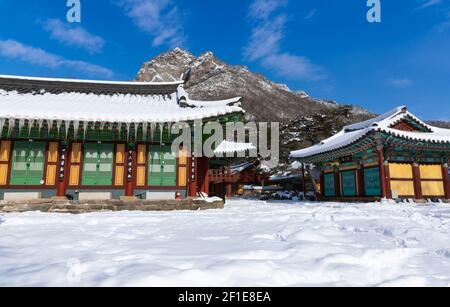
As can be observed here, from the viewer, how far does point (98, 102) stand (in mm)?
16141

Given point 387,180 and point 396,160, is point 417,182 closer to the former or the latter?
point 396,160

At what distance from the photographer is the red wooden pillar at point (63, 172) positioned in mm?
12785

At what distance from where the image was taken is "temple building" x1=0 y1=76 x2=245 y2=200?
489 inches

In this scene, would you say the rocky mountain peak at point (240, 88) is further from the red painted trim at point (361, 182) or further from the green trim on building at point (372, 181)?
the green trim on building at point (372, 181)

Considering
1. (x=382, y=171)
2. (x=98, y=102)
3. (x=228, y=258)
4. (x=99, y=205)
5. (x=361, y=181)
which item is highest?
(x=98, y=102)

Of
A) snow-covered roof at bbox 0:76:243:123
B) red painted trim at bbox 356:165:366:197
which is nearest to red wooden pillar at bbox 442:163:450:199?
red painted trim at bbox 356:165:366:197

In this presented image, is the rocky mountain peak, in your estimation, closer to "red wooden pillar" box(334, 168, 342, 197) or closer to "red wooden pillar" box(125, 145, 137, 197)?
"red wooden pillar" box(334, 168, 342, 197)

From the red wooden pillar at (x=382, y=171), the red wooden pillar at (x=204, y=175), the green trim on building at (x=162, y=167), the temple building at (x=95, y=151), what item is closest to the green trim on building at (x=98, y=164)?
the temple building at (x=95, y=151)

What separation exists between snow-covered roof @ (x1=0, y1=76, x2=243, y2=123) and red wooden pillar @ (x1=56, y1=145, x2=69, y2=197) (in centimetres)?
181

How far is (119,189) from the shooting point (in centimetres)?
1333

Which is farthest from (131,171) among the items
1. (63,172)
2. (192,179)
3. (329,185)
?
(329,185)

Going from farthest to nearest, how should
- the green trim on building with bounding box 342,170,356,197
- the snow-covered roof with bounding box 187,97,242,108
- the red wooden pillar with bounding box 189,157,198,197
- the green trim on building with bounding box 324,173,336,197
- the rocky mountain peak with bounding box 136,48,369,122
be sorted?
the rocky mountain peak with bounding box 136,48,369,122 < the green trim on building with bounding box 324,173,336,197 < the green trim on building with bounding box 342,170,356,197 < the snow-covered roof with bounding box 187,97,242,108 < the red wooden pillar with bounding box 189,157,198,197

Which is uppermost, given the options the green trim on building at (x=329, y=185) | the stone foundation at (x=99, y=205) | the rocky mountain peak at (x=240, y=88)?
the rocky mountain peak at (x=240, y=88)

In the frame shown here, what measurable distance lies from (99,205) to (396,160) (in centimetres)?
1616
